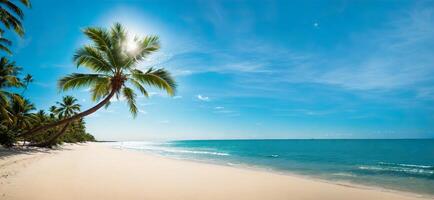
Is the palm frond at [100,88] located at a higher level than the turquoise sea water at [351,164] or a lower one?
higher

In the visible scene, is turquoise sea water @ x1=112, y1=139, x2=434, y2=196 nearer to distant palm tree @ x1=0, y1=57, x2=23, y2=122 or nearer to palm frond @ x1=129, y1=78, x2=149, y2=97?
palm frond @ x1=129, y1=78, x2=149, y2=97

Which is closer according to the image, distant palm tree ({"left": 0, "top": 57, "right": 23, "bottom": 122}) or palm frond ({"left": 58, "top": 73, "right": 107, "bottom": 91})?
palm frond ({"left": 58, "top": 73, "right": 107, "bottom": 91})

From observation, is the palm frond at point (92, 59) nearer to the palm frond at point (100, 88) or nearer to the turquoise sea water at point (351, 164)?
the palm frond at point (100, 88)

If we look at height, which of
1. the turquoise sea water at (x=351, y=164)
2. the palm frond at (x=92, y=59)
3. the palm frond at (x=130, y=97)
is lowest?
the turquoise sea water at (x=351, y=164)

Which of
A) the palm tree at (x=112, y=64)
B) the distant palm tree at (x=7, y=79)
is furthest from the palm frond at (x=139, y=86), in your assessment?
the distant palm tree at (x=7, y=79)

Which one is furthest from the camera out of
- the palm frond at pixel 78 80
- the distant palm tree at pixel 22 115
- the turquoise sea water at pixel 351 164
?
the distant palm tree at pixel 22 115

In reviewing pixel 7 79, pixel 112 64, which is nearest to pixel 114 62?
pixel 112 64

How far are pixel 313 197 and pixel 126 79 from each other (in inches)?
350

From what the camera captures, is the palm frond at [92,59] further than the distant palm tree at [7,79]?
No

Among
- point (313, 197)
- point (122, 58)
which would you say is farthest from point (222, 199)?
point (122, 58)

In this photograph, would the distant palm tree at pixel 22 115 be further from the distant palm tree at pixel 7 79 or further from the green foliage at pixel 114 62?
the green foliage at pixel 114 62

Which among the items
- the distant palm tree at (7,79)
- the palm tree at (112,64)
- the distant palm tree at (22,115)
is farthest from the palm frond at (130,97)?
the distant palm tree at (22,115)

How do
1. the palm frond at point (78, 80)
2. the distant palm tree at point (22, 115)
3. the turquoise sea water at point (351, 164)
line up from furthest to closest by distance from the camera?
the distant palm tree at point (22, 115) < the turquoise sea water at point (351, 164) < the palm frond at point (78, 80)

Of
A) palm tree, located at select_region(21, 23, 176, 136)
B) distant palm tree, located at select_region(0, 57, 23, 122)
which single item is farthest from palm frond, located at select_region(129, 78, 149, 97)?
distant palm tree, located at select_region(0, 57, 23, 122)
